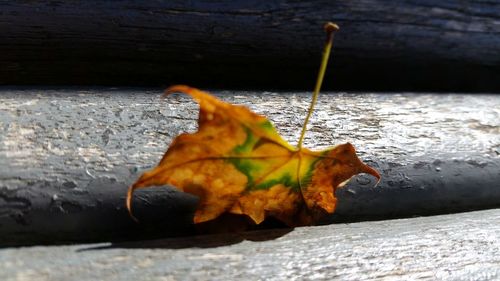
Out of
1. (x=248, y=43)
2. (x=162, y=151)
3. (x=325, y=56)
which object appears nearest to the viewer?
(x=325, y=56)

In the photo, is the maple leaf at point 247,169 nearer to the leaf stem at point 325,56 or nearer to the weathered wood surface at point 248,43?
the leaf stem at point 325,56

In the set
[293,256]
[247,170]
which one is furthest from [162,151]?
[293,256]

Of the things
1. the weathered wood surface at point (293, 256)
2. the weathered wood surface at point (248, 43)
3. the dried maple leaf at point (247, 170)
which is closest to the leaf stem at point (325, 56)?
the dried maple leaf at point (247, 170)

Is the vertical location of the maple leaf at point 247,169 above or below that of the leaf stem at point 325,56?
below

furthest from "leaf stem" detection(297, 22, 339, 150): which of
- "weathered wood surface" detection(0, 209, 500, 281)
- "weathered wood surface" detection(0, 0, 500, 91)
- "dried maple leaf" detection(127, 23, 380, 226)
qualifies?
"weathered wood surface" detection(0, 0, 500, 91)

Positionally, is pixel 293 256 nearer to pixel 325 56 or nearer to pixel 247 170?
pixel 247 170

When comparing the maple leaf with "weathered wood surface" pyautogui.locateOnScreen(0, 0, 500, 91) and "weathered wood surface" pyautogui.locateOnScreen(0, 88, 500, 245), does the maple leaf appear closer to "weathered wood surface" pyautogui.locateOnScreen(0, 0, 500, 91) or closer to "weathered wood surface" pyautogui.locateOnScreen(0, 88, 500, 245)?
"weathered wood surface" pyautogui.locateOnScreen(0, 88, 500, 245)
